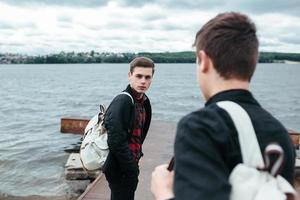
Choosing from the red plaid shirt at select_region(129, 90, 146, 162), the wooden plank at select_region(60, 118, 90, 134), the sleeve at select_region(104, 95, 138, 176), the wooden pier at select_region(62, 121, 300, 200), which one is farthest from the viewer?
the wooden plank at select_region(60, 118, 90, 134)

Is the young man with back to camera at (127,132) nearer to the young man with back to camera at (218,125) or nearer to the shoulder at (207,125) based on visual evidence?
the young man with back to camera at (218,125)

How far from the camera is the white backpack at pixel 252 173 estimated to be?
1.43 meters

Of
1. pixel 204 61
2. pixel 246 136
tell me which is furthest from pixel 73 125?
pixel 246 136

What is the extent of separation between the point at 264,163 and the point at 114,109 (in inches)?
101

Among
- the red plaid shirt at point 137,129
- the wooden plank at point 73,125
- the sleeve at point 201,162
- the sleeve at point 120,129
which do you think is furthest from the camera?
the wooden plank at point 73,125

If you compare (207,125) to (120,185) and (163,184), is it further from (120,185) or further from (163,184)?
(120,185)

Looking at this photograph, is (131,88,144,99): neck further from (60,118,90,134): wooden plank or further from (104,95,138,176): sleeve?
(60,118,90,134): wooden plank

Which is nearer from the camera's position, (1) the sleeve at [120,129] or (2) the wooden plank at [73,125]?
(1) the sleeve at [120,129]

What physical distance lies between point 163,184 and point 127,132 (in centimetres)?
239

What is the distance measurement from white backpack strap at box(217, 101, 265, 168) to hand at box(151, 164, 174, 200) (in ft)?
1.15

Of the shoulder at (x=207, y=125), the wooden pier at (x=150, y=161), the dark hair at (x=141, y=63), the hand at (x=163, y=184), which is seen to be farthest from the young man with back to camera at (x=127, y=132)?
the wooden pier at (x=150, y=161)

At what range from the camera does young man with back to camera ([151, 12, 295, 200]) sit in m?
1.42

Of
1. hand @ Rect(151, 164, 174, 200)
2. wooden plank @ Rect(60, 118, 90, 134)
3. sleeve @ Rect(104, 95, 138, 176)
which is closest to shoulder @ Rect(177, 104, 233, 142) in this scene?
hand @ Rect(151, 164, 174, 200)

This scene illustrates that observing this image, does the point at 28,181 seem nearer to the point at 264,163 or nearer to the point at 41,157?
the point at 41,157
